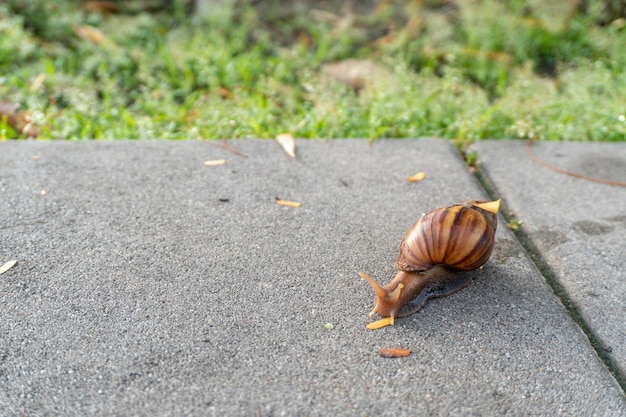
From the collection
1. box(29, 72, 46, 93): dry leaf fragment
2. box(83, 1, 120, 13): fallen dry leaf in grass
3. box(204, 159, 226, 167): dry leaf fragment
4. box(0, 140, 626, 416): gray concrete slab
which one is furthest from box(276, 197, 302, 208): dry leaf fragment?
box(83, 1, 120, 13): fallen dry leaf in grass

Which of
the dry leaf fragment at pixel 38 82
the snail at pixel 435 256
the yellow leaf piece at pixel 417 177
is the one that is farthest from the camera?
the dry leaf fragment at pixel 38 82

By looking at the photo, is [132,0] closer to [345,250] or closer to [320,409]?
[345,250]

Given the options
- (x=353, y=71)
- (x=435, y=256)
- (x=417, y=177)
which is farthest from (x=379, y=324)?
(x=353, y=71)

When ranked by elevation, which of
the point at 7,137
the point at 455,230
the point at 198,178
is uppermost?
the point at 455,230

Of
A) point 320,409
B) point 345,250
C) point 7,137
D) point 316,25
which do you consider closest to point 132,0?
point 316,25

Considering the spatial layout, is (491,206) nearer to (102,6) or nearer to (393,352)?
(393,352)

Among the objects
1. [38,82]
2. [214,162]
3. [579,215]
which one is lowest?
→ [38,82]

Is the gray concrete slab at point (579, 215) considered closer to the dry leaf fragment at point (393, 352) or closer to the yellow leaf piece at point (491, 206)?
the yellow leaf piece at point (491, 206)

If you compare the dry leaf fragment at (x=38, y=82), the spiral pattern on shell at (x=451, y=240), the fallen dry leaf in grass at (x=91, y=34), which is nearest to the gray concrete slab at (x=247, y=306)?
the spiral pattern on shell at (x=451, y=240)
